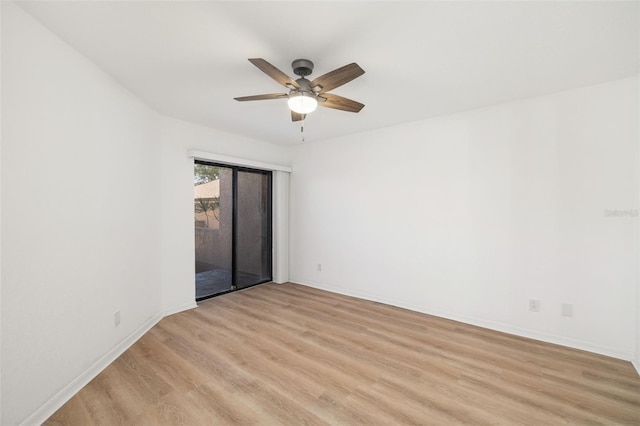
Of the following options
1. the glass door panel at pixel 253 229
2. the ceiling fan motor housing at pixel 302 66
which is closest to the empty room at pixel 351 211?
the ceiling fan motor housing at pixel 302 66

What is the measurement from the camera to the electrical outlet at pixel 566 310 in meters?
2.68

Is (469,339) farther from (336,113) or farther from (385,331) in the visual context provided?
(336,113)

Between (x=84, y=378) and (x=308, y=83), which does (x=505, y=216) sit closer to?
(x=308, y=83)

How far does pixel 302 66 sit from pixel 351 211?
100 inches

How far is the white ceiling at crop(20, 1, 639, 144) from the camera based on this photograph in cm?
162


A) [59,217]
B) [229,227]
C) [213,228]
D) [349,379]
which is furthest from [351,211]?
[59,217]

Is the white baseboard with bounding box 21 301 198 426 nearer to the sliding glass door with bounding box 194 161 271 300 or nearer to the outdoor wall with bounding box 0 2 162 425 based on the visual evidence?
the outdoor wall with bounding box 0 2 162 425

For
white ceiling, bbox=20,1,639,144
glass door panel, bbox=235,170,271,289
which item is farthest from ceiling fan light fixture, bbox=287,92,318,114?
glass door panel, bbox=235,170,271,289

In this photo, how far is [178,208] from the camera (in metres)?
3.60

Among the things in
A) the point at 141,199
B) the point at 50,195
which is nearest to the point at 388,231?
the point at 141,199

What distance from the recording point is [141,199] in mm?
2992

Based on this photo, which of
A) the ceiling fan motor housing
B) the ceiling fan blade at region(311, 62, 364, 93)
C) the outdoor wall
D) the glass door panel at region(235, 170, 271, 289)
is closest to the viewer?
the outdoor wall

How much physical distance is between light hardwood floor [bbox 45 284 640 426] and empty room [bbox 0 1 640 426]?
19 millimetres

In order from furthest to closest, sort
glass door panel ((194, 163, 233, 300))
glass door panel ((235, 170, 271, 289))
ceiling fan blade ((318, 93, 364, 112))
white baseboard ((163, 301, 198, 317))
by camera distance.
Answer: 1. glass door panel ((235, 170, 271, 289))
2. glass door panel ((194, 163, 233, 300))
3. white baseboard ((163, 301, 198, 317))
4. ceiling fan blade ((318, 93, 364, 112))
